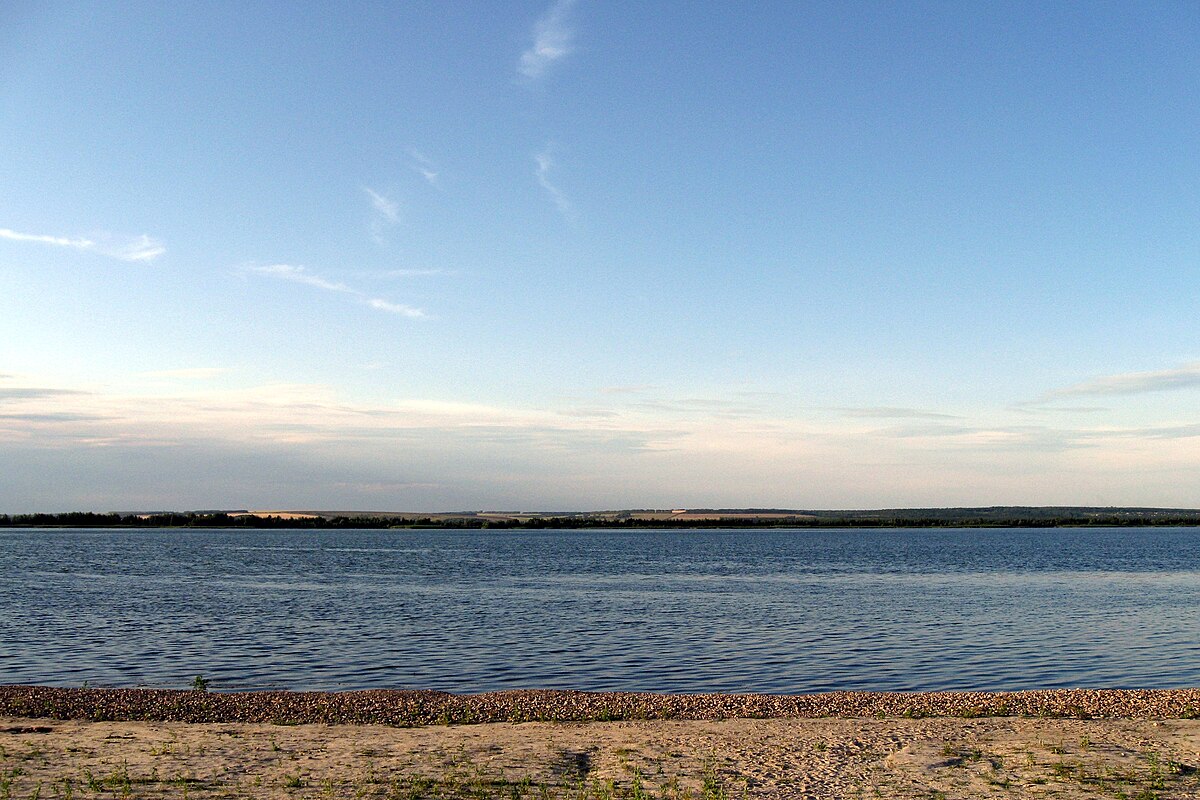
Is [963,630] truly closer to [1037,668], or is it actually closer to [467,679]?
[1037,668]

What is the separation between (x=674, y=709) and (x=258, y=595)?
128 feet

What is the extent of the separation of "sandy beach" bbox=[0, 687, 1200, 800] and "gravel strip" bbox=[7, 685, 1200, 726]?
297 mm

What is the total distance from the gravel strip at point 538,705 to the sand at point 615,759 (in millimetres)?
728

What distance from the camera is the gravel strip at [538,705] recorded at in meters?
20.8

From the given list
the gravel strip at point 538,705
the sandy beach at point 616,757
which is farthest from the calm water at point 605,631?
the sandy beach at point 616,757

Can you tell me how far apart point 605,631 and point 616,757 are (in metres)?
21.3

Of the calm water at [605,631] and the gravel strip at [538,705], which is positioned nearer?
the gravel strip at [538,705]

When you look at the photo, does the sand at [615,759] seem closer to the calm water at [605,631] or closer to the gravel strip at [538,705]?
the gravel strip at [538,705]

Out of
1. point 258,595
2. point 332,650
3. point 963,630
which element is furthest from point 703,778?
point 258,595

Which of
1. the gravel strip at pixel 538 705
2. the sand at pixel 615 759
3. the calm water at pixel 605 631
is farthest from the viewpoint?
the calm water at pixel 605 631

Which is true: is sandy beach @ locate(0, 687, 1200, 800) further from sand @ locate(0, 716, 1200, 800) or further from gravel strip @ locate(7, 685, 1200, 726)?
gravel strip @ locate(7, 685, 1200, 726)

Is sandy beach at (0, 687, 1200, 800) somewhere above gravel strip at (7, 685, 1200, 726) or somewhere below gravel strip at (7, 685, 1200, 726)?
above

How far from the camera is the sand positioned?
14695mm

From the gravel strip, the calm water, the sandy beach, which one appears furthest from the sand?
the calm water
